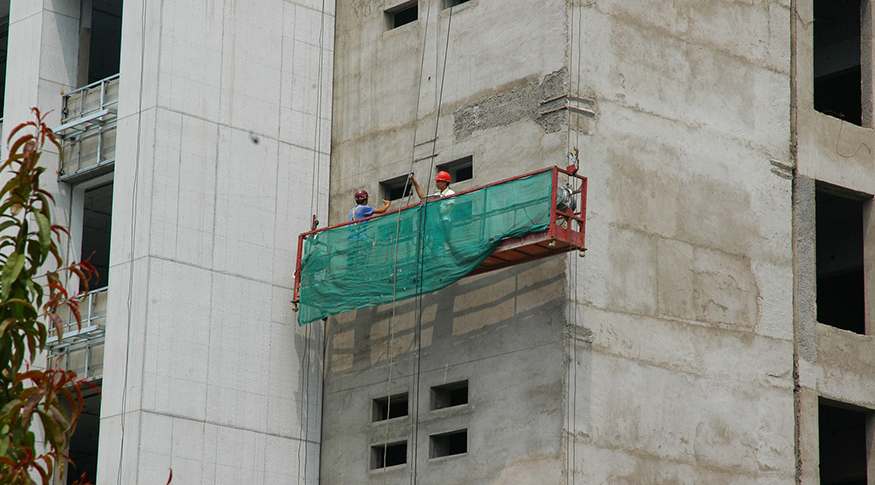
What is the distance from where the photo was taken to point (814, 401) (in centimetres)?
3241

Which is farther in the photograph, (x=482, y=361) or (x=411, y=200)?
(x=411, y=200)

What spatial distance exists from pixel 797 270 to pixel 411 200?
8.92 metres

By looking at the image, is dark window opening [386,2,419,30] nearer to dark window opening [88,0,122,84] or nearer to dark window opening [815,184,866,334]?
dark window opening [88,0,122,84]

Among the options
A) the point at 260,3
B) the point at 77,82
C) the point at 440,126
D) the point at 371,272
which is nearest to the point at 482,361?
the point at 371,272

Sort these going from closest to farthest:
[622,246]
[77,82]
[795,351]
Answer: [622,246] < [795,351] < [77,82]

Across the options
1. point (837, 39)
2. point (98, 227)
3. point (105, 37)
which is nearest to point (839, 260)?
point (837, 39)

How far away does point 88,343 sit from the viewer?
108ft

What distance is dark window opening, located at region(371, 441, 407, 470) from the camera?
3191 centimetres

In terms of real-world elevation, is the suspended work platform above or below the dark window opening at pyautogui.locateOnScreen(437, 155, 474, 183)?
below

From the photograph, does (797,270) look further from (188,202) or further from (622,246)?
(188,202)

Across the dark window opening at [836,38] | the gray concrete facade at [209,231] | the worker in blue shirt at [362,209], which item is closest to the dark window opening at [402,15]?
the gray concrete facade at [209,231]

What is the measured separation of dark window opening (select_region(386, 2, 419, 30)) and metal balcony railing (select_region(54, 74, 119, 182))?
6622mm

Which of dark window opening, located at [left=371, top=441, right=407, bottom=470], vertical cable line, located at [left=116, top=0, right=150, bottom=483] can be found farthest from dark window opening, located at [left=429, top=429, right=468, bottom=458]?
vertical cable line, located at [left=116, top=0, right=150, bottom=483]

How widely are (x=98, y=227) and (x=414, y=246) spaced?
631 inches
